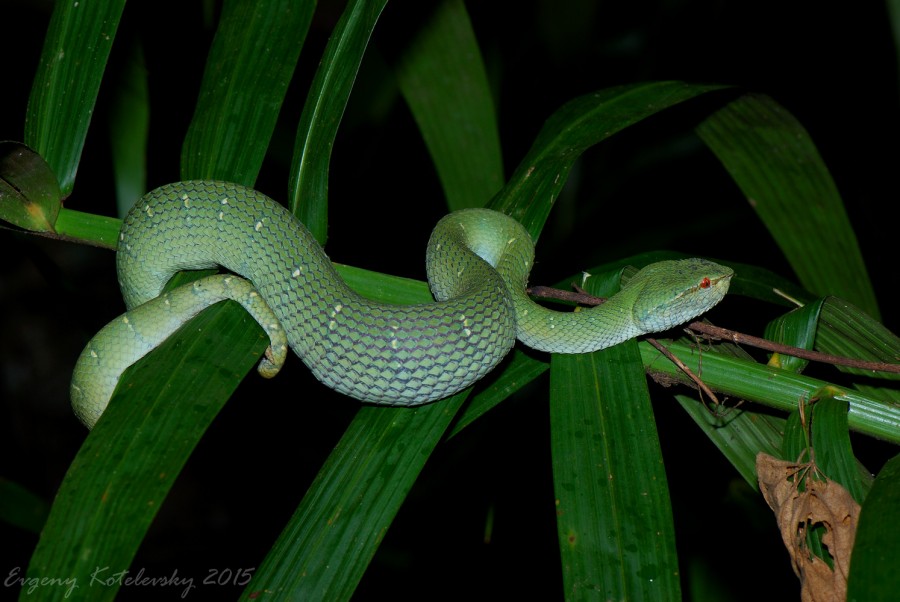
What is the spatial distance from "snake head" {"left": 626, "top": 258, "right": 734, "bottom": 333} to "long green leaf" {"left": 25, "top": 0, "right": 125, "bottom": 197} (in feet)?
5.85

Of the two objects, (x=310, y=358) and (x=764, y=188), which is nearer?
(x=310, y=358)

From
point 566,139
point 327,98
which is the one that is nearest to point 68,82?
point 327,98

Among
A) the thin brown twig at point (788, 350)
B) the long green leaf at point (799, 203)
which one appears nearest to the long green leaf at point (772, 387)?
the thin brown twig at point (788, 350)

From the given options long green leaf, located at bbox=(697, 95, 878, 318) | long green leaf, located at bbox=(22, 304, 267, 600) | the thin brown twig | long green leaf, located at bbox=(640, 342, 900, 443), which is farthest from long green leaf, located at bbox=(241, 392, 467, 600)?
long green leaf, located at bbox=(697, 95, 878, 318)

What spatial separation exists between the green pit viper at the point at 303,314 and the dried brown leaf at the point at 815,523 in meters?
A: 0.62

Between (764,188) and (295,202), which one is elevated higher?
(764,188)

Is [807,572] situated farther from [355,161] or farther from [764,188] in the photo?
[355,161]

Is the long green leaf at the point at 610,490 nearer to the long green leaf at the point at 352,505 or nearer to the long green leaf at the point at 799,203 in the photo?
the long green leaf at the point at 352,505

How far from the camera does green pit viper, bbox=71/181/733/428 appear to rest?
1.75 metres

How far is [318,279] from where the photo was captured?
1.85m

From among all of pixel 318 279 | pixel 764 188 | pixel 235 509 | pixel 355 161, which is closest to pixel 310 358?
pixel 318 279

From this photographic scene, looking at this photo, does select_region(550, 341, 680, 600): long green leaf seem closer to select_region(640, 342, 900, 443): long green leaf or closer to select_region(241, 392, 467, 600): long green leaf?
select_region(640, 342, 900, 443): long green leaf

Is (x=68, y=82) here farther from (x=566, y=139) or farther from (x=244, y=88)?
(x=566, y=139)

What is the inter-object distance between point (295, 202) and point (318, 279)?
11.1 inches
